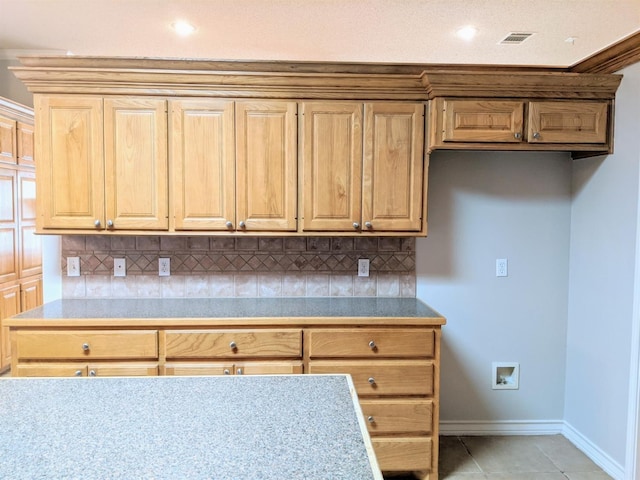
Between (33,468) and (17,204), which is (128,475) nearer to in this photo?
(33,468)

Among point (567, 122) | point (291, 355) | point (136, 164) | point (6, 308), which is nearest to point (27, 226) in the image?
point (6, 308)

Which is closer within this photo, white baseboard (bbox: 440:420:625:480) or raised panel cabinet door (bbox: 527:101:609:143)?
raised panel cabinet door (bbox: 527:101:609:143)

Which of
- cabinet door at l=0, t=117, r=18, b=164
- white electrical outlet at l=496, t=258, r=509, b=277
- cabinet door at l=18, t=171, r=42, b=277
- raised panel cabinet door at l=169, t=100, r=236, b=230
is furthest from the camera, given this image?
cabinet door at l=18, t=171, r=42, b=277

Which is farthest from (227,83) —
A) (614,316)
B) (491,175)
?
(614,316)

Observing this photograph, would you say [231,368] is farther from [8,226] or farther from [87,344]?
[8,226]

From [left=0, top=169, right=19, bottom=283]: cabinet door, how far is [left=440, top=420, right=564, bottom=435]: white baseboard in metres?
3.83

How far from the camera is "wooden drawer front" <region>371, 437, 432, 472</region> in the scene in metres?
2.24

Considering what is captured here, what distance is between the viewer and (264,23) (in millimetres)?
2566

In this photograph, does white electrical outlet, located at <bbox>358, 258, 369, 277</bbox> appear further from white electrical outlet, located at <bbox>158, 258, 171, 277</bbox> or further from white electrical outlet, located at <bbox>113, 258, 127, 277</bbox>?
white electrical outlet, located at <bbox>113, 258, 127, 277</bbox>

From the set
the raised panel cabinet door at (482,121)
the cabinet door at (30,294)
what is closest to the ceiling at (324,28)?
the raised panel cabinet door at (482,121)

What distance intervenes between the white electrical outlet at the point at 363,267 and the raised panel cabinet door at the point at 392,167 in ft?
1.17

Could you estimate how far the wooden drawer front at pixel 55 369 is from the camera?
2146 millimetres

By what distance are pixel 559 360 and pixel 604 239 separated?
0.89m

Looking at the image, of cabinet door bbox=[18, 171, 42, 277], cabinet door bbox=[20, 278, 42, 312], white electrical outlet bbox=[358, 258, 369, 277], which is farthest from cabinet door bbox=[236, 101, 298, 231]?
cabinet door bbox=[20, 278, 42, 312]
